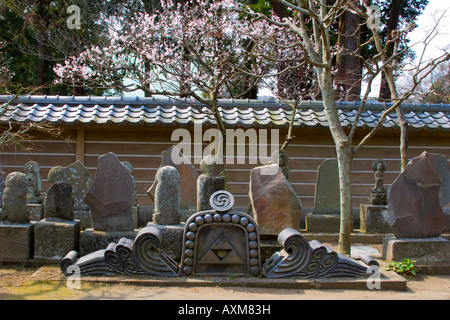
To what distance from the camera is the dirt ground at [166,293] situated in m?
4.76

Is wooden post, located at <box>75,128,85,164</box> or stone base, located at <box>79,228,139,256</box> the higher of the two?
wooden post, located at <box>75,128,85,164</box>

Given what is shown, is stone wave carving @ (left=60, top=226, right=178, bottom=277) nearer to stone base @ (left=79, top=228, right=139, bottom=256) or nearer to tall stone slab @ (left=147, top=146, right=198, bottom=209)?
stone base @ (left=79, top=228, right=139, bottom=256)

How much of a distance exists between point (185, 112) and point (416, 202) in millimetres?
5522

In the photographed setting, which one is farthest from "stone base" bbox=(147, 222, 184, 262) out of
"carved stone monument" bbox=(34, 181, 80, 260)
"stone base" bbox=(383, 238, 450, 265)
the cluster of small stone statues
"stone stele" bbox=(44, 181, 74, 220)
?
"stone base" bbox=(383, 238, 450, 265)

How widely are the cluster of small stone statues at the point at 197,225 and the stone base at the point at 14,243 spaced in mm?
12

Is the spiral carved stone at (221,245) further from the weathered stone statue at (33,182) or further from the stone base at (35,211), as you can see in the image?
the weathered stone statue at (33,182)

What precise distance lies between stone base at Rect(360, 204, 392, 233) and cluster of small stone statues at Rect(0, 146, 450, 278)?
150 centimetres

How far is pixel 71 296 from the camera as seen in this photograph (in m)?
4.74

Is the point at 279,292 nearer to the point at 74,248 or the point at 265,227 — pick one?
the point at 265,227

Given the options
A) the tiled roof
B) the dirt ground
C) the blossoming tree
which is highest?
the blossoming tree

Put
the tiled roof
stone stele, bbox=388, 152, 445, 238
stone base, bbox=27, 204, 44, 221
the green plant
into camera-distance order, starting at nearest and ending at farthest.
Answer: the green plant < stone stele, bbox=388, 152, 445, 238 < stone base, bbox=27, 204, 44, 221 < the tiled roof

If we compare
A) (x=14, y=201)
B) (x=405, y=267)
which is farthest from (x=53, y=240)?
(x=405, y=267)

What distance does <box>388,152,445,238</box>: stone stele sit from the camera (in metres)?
6.40
